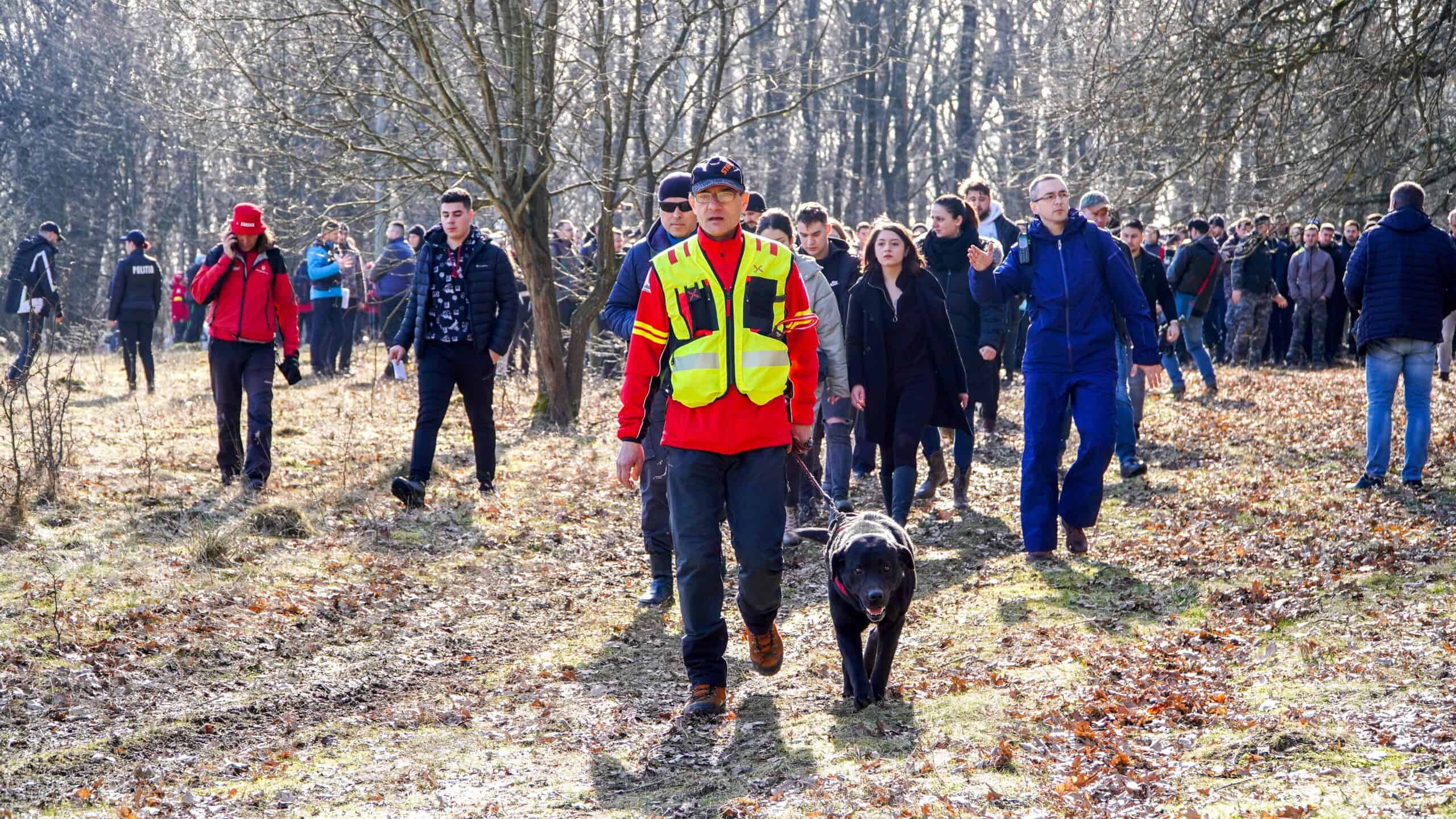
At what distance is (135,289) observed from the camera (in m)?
17.4

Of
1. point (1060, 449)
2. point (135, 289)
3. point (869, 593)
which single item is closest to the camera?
point (869, 593)

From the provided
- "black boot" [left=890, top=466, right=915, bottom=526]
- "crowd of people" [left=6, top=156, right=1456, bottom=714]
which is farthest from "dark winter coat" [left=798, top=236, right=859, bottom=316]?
"black boot" [left=890, top=466, right=915, bottom=526]

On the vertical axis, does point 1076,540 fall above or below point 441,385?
below

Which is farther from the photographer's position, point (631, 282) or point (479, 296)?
point (479, 296)

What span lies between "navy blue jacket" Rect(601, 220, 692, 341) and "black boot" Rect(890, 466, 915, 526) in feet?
6.56

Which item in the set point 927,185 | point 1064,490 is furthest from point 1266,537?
point 927,185

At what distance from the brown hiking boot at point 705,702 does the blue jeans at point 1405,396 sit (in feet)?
20.7

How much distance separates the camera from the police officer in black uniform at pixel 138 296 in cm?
1728

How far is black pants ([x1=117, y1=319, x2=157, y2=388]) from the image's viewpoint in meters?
17.7

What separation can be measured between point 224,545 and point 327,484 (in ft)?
8.60

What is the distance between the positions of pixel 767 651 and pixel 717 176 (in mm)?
1991

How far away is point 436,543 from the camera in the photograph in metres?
9.33

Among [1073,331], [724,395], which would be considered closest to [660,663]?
[724,395]

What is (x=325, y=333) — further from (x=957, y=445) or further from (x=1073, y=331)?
(x=1073, y=331)
